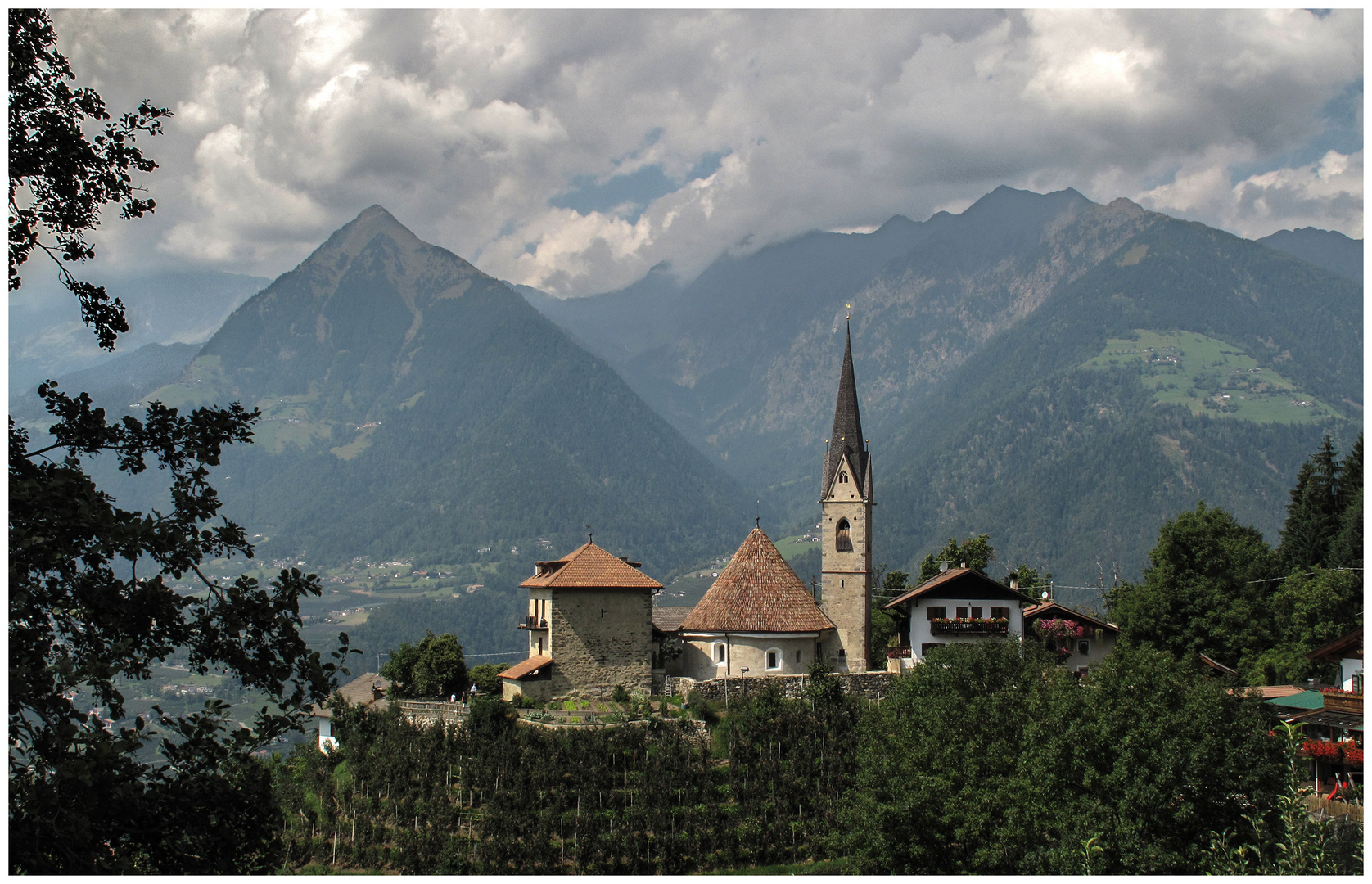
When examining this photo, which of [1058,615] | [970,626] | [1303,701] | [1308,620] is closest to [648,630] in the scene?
[970,626]

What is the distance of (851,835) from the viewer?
31.9m

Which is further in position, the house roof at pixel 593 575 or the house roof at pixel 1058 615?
the house roof at pixel 1058 615

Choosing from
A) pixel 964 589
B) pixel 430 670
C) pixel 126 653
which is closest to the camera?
pixel 126 653

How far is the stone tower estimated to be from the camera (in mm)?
51688

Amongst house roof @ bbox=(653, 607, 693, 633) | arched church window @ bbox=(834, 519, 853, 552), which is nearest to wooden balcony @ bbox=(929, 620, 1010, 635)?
arched church window @ bbox=(834, 519, 853, 552)

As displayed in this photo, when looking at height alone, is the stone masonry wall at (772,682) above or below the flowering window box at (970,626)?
below

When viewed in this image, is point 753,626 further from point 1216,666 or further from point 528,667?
Answer: point 1216,666

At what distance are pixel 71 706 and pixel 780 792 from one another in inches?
1151

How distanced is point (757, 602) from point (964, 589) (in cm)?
983

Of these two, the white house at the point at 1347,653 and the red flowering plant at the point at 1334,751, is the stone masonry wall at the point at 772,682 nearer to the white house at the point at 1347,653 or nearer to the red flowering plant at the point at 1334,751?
the red flowering plant at the point at 1334,751

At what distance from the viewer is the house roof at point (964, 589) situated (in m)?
47.6

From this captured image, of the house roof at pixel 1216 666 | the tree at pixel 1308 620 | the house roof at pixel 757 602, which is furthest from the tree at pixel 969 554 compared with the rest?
the house roof at pixel 757 602

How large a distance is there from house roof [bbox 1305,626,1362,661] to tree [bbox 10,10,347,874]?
4155cm

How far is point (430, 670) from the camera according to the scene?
46.3 m
